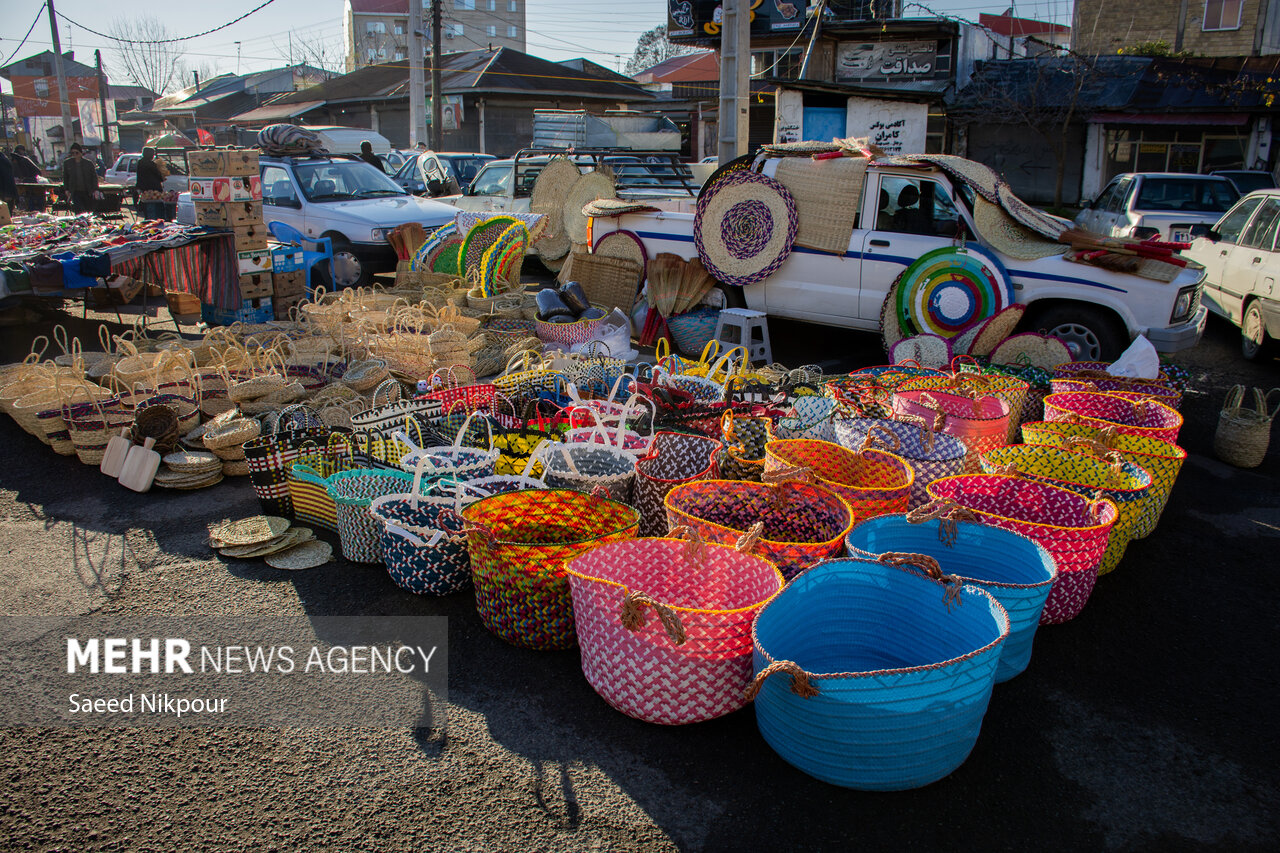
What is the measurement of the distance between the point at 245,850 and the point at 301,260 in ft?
26.0

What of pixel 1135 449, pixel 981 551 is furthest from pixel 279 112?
pixel 981 551

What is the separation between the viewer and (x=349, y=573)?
374 cm

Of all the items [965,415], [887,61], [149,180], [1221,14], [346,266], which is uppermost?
[1221,14]

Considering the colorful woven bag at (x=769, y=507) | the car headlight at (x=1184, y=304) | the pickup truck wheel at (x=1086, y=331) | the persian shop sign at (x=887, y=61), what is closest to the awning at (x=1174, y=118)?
the persian shop sign at (x=887, y=61)

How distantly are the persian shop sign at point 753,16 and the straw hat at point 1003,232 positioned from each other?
55.1 feet

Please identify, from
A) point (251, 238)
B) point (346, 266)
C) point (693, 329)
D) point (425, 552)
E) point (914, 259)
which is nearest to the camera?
point (425, 552)

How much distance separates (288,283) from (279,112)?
29.7 meters

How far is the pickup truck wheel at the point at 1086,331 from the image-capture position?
6.19 meters

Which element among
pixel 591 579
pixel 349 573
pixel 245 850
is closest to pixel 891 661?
pixel 591 579

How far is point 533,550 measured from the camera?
291 centimetres

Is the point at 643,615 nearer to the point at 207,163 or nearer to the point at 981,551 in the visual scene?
the point at 981,551

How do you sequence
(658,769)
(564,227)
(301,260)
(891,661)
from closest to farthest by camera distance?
(658,769) → (891,661) → (301,260) → (564,227)

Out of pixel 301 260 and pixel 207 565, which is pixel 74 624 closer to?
pixel 207 565

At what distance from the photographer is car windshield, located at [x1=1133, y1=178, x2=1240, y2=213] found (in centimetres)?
1139
